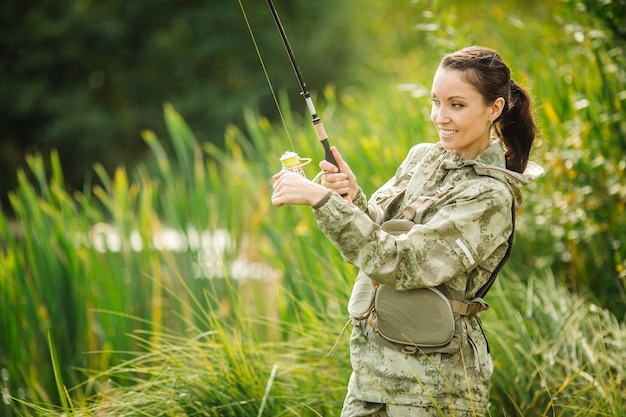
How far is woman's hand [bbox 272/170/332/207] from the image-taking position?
6.03 feet

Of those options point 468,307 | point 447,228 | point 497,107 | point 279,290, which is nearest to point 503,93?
point 497,107

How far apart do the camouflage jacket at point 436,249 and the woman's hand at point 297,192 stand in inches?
1.1

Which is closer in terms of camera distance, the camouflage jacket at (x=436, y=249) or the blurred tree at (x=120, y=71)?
the camouflage jacket at (x=436, y=249)

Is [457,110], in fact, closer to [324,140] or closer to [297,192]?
[324,140]

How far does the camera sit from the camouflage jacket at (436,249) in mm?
1866

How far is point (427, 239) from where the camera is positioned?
6.21ft

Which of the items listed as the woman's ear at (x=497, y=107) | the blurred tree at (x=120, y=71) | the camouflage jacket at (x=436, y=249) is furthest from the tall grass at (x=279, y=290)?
the blurred tree at (x=120, y=71)

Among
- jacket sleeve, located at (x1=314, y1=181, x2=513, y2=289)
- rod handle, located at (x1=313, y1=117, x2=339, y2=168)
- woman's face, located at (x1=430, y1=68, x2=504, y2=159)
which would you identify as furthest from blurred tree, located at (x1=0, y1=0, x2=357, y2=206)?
jacket sleeve, located at (x1=314, y1=181, x2=513, y2=289)

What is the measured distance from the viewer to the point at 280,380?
2947 mm

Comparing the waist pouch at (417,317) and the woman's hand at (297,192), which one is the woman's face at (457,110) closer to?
the waist pouch at (417,317)

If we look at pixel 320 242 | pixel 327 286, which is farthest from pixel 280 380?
pixel 320 242

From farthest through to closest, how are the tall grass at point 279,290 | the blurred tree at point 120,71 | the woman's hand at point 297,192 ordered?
the blurred tree at point 120,71 → the tall grass at point 279,290 → the woman's hand at point 297,192

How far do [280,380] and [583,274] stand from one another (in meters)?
1.81

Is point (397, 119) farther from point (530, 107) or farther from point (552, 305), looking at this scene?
point (530, 107)
